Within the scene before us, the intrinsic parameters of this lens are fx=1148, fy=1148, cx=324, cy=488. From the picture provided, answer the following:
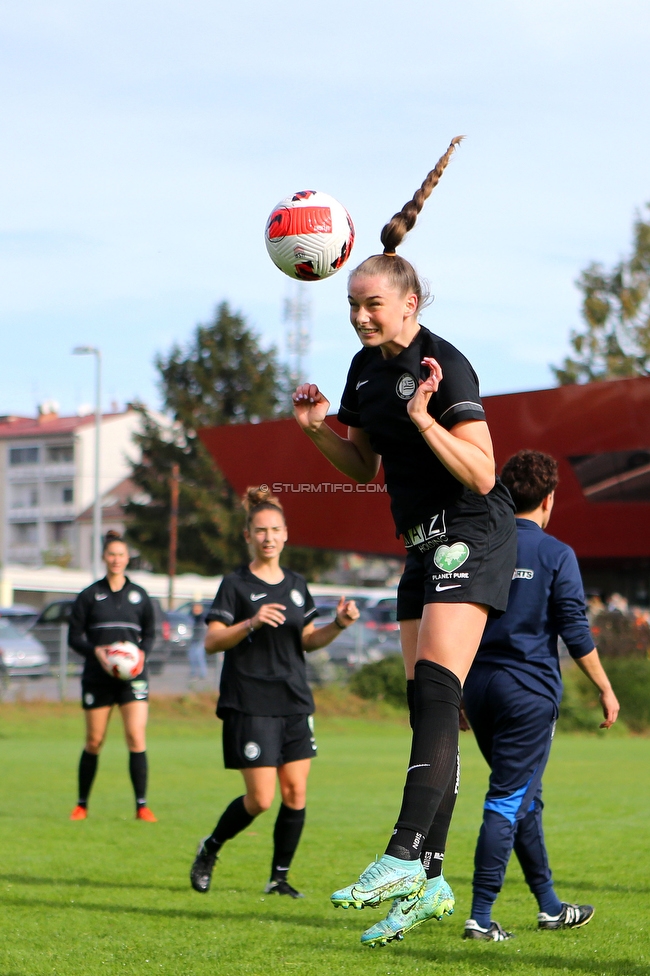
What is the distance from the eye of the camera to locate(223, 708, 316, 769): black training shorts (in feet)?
22.6

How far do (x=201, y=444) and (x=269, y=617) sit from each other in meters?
45.1

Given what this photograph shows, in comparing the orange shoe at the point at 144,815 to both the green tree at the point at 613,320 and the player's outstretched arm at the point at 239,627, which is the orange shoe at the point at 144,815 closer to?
the player's outstretched arm at the point at 239,627

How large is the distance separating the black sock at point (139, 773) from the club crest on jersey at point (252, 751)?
3661mm

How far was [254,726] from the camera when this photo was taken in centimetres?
693

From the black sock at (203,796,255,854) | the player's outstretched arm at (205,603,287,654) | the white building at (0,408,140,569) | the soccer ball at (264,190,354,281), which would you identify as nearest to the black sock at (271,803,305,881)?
the black sock at (203,796,255,854)

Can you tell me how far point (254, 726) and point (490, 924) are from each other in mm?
1892

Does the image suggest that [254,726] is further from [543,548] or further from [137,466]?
[137,466]

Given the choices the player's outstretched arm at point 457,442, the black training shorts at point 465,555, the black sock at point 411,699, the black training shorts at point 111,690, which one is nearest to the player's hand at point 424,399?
the player's outstretched arm at point 457,442

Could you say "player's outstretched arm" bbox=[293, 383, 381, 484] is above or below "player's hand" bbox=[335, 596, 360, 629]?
above

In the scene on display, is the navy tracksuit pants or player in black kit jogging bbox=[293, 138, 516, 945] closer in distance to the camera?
player in black kit jogging bbox=[293, 138, 516, 945]

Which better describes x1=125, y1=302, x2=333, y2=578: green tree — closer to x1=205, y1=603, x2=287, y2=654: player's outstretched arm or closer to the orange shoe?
the orange shoe

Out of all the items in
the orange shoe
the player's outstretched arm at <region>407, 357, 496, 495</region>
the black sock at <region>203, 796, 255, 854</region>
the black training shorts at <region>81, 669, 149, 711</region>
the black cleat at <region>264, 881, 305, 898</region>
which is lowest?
the orange shoe

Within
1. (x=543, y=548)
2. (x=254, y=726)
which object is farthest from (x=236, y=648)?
(x=543, y=548)

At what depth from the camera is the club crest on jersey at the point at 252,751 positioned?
6.87m
